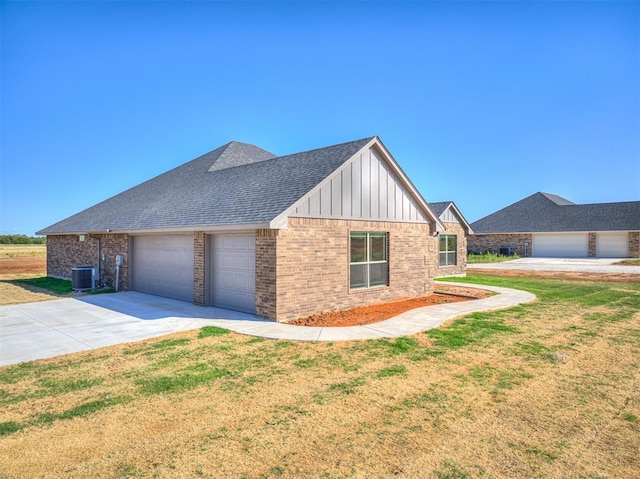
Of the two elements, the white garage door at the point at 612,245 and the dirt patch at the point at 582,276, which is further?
the white garage door at the point at 612,245

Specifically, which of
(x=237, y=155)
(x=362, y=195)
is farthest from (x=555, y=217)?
(x=362, y=195)

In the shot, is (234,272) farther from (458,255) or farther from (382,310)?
(458,255)

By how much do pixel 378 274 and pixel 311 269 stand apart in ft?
10.3

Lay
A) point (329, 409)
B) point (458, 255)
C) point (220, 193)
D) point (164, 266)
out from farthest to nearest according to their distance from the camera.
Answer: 1. point (458, 255)
2. point (164, 266)
3. point (220, 193)
4. point (329, 409)

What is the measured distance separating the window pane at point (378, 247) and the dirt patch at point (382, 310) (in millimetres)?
1590

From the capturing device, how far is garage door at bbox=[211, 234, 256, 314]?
10883 mm

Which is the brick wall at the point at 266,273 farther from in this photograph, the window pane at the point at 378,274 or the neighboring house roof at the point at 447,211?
the neighboring house roof at the point at 447,211

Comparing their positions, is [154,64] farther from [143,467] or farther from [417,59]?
[143,467]

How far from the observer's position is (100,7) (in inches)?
474

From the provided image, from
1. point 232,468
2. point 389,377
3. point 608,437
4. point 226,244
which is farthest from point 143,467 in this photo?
point 226,244

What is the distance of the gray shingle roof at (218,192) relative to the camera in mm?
11141

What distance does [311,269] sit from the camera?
10609mm

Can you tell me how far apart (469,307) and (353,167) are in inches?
228

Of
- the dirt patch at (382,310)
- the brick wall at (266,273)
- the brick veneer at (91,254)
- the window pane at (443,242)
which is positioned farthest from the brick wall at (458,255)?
the brick veneer at (91,254)
